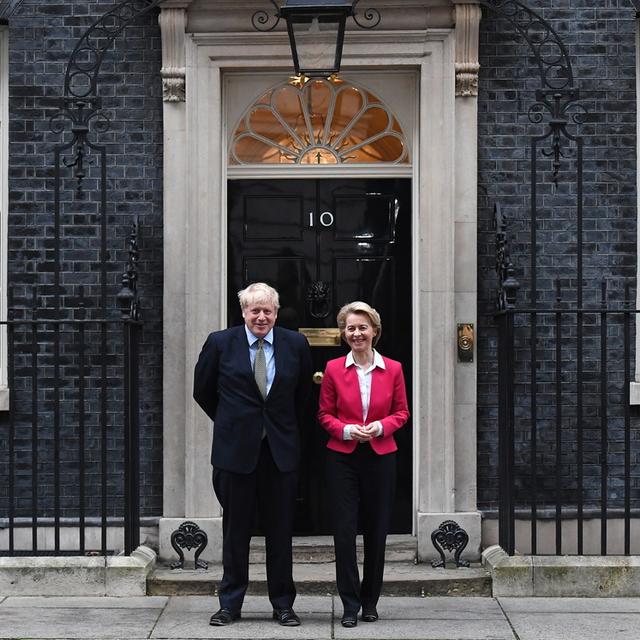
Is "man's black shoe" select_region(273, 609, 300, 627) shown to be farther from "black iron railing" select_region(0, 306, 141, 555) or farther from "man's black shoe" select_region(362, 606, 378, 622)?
"black iron railing" select_region(0, 306, 141, 555)

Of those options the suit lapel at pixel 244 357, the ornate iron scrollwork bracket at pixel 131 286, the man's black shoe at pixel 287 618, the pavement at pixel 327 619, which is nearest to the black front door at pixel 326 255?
the ornate iron scrollwork bracket at pixel 131 286

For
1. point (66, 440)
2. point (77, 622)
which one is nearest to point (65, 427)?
point (66, 440)

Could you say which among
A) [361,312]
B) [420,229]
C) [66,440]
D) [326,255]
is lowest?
[66,440]

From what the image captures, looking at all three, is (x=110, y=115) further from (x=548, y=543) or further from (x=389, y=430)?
(x=548, y=543)

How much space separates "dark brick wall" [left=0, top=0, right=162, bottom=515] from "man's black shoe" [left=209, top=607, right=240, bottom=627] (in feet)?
5.70

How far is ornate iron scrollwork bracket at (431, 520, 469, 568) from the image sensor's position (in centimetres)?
866

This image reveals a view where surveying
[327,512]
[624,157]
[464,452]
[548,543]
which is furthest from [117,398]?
[624,157]

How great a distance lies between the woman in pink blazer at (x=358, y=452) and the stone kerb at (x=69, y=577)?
1.50 metres

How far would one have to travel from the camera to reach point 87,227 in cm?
895

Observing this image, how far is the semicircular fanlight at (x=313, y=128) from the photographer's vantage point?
30.4 ft

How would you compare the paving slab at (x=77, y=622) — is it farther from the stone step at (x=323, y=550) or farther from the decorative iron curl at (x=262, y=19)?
the decorative iron curl at (x=262, y=19)

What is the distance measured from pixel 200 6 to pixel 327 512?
11.5 ft

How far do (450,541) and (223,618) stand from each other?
6.40 ft

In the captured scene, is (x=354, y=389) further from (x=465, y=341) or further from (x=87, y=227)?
(x=87, y=227)
